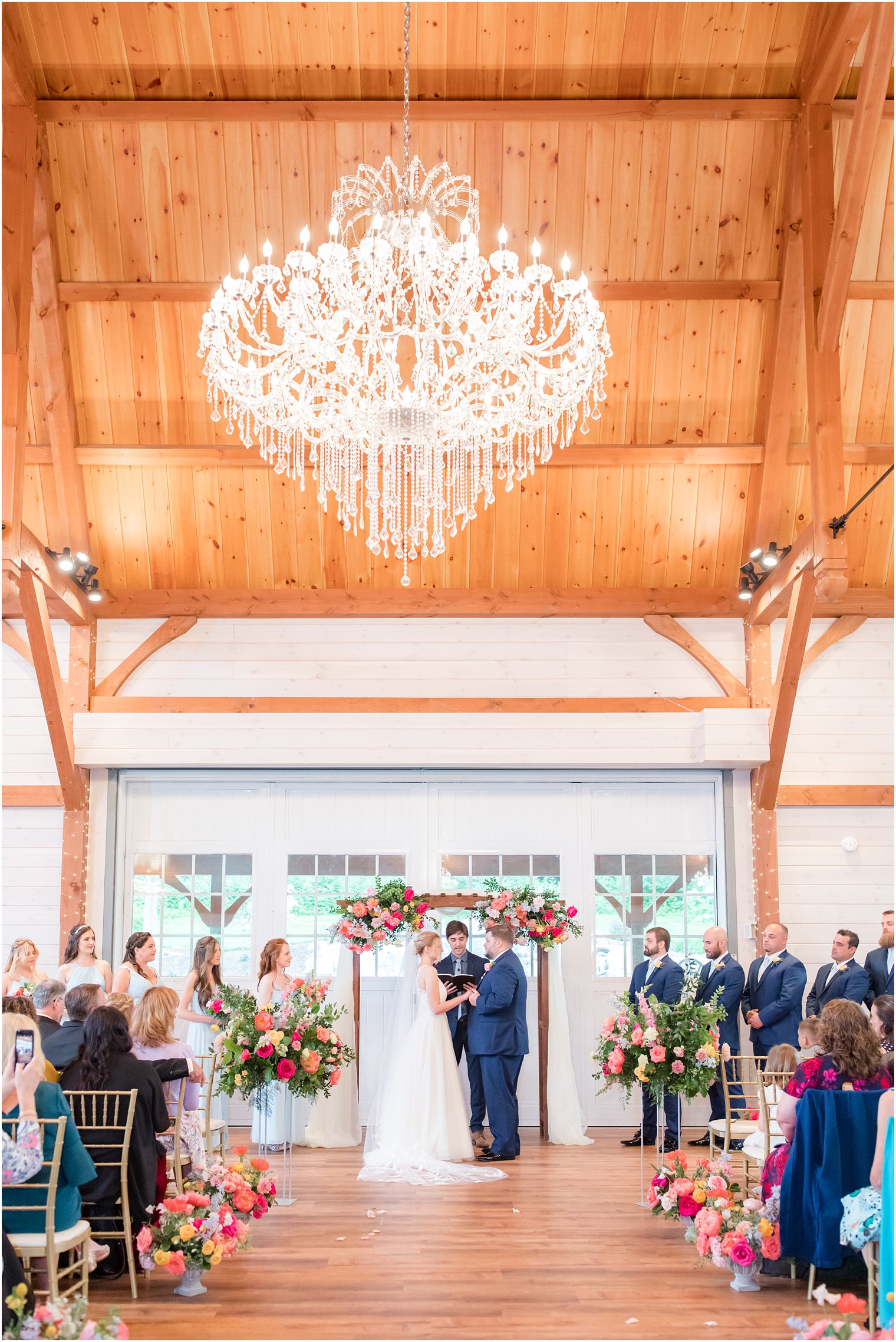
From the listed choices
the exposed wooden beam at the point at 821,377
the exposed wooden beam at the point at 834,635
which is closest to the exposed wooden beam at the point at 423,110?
the exposed wooden beam at the point at 821,377

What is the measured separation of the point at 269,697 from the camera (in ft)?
32.9

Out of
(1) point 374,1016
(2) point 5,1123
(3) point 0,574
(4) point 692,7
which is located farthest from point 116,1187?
(4) point 692,7

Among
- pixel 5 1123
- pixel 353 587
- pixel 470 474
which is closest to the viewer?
pixel 5 1123

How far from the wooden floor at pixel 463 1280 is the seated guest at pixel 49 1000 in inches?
48.4

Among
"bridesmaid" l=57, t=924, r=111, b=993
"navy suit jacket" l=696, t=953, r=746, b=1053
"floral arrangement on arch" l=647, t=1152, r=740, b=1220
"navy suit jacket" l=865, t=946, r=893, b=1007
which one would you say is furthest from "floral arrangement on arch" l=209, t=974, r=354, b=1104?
"navy suit jacket" l=865, t=946, r=893, b=1007

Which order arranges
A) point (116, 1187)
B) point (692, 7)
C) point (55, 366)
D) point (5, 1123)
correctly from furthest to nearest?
point (55, 366) < point (692, 7) < point (116, 1187) < point (5, 1123)

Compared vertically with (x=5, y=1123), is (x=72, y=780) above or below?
above

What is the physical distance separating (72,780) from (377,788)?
98.1 inches

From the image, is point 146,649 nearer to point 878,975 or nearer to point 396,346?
point 396,346

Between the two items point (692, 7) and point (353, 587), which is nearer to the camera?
point (692, 7)

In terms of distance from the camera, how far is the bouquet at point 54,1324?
372 centimetres

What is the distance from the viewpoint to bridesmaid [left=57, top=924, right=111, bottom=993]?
799 cm

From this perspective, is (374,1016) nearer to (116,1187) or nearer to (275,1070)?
(275,1070)

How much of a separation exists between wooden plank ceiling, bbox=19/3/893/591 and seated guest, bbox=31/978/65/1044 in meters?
4.64
